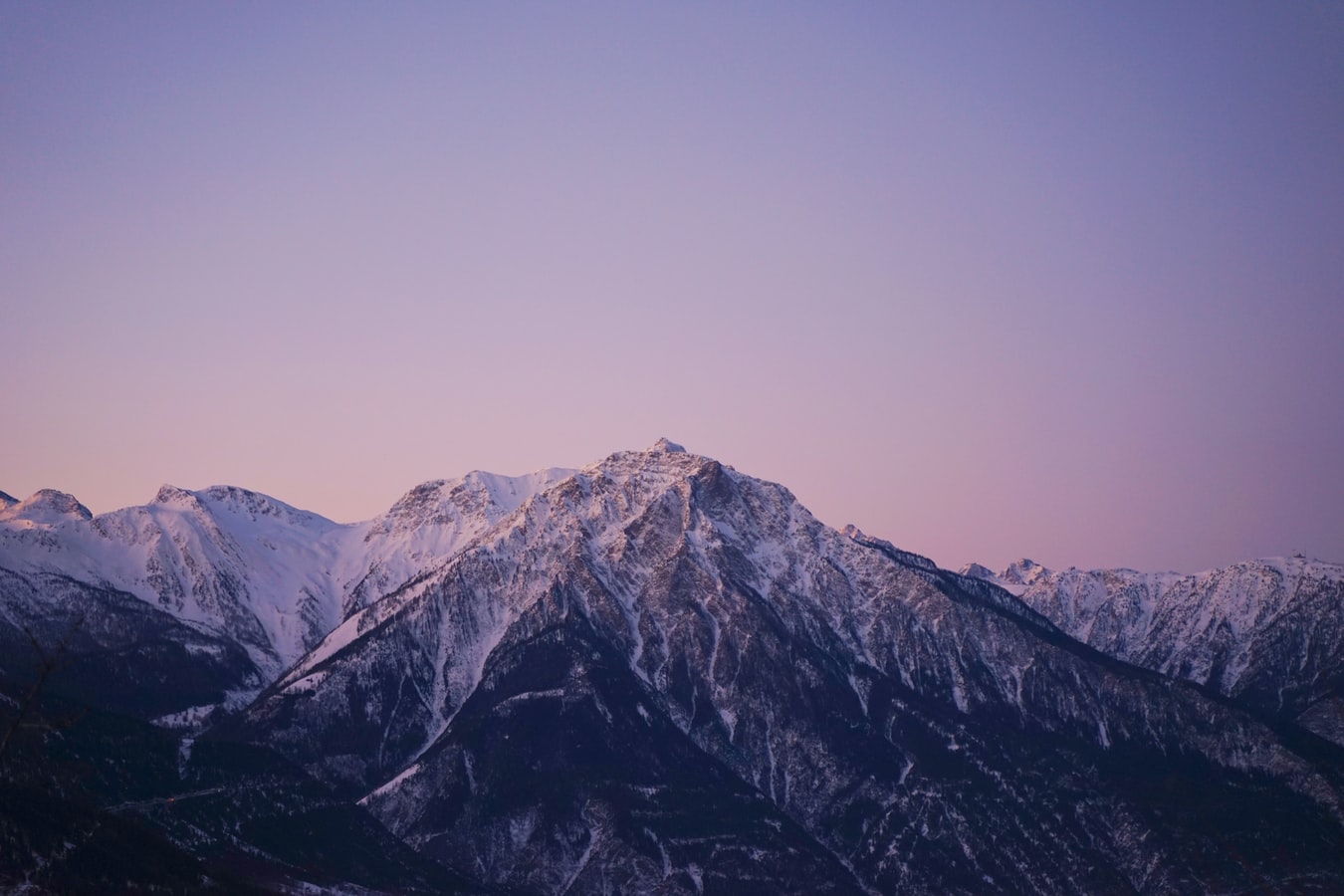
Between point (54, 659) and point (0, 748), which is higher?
point (54, 659)

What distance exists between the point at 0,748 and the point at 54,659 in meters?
4.67

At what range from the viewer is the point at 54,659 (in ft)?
229

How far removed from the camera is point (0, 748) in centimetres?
6750
